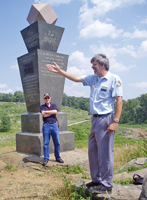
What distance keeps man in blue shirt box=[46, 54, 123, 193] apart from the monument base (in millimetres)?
2914

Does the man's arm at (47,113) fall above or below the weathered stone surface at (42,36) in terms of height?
below

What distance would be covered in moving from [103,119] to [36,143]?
3.34 metres

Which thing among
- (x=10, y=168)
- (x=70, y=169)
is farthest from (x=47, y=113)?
(x=10, y=168)

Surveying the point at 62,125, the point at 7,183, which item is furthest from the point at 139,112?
the point at 7,183

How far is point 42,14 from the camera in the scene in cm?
647

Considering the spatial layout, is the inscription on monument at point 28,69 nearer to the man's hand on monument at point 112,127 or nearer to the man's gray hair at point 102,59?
the man's gray hair at point 102,59

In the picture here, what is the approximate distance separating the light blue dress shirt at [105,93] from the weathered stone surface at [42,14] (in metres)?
4.50

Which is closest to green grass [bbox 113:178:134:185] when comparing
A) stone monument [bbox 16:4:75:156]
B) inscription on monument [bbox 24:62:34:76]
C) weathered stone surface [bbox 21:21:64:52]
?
stone monument [bbox 16:4:75:156]

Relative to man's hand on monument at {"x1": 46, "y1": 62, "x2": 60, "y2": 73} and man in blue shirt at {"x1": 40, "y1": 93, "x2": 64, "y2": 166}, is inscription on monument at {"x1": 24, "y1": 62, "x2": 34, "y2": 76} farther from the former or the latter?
man's hand on monument at {"x1": 46, "y1": 62, "x2": 60, "y2": 73}

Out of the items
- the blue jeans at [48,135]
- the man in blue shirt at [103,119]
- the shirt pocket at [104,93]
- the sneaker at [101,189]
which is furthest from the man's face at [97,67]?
the blue jeans at [48,135]

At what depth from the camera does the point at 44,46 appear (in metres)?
6.30

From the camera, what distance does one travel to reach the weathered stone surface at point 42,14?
256 inches

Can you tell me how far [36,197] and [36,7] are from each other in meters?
5.84

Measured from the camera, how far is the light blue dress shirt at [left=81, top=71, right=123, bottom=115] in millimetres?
2807
